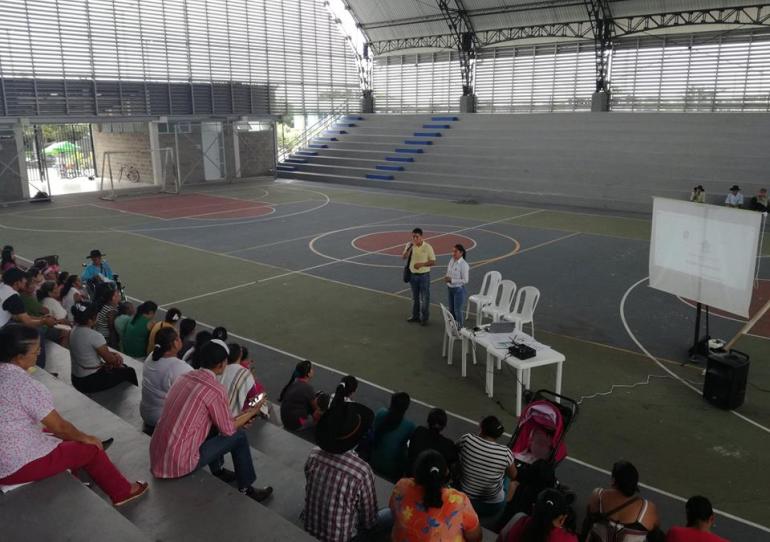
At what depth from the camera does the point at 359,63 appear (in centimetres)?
4447

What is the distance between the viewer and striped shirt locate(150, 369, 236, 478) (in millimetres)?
5086

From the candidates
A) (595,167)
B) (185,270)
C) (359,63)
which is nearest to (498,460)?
(185,270)

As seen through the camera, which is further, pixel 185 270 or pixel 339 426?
pixel 185 270

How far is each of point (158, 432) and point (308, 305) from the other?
26.6ft

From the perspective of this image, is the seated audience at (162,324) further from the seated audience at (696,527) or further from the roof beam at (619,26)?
the roof beam at (619,26)

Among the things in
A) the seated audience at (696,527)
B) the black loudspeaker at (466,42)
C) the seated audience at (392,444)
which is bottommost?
the seated audience at (392,444)

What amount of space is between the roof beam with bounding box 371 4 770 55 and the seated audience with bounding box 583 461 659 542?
98.1 feet

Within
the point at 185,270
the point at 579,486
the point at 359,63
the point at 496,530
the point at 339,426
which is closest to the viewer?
the point at 339,426

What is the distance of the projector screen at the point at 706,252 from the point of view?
30.1ft

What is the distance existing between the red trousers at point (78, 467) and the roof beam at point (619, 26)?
31.9 metres

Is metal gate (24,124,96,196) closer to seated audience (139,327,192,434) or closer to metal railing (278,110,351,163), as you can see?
metal railing (278,110,351,163)

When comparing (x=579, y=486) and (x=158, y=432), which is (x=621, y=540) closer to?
(x=579, y=486)

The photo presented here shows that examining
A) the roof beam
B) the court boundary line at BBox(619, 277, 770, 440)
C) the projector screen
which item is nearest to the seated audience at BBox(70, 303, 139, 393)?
the court boundary line at BBox(619, 277, 770, 440)

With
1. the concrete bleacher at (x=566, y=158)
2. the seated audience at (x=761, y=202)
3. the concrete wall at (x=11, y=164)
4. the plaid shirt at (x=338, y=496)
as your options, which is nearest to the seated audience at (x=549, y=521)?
the plaid shirt at (x=338, y=496)
